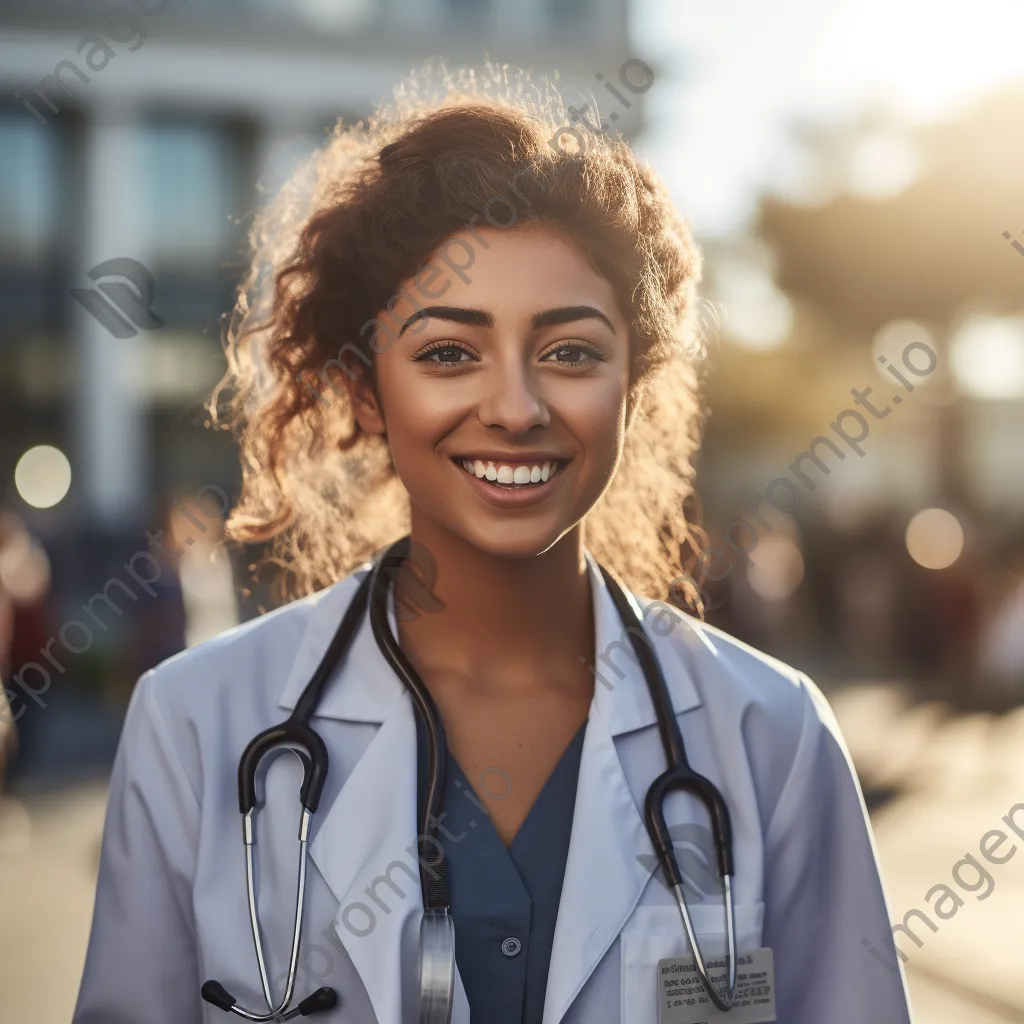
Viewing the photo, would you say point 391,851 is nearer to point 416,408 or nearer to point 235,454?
point 416,408

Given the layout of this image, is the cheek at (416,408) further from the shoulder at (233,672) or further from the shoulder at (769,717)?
the shoulder at (769,717)

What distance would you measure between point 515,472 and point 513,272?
320 millimetres

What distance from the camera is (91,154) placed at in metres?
28.3

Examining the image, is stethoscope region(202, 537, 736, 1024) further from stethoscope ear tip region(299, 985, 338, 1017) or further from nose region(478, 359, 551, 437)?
nose region(478, 359, 551, 437)

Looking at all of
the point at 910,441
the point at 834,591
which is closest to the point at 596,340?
the point at 834,591

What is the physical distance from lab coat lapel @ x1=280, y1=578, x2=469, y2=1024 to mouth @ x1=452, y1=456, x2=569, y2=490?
0.38 m

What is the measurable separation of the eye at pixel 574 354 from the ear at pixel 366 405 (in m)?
0.35

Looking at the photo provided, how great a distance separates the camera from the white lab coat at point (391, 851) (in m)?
2.06

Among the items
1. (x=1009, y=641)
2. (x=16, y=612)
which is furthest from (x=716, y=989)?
(x=1009, y=641)

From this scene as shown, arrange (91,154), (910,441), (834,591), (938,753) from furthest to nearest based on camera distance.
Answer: (910,441) → (91,154) → (834,591) → (938,753)

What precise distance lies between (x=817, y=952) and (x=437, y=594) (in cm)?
87

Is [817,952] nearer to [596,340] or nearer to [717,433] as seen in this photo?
[596,340]

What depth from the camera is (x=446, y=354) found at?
86.0 inches

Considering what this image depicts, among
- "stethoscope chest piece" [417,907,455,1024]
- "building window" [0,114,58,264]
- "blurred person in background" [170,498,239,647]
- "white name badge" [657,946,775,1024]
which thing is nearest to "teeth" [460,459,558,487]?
"stethoscope chest piece" [417,907,455,1024]
